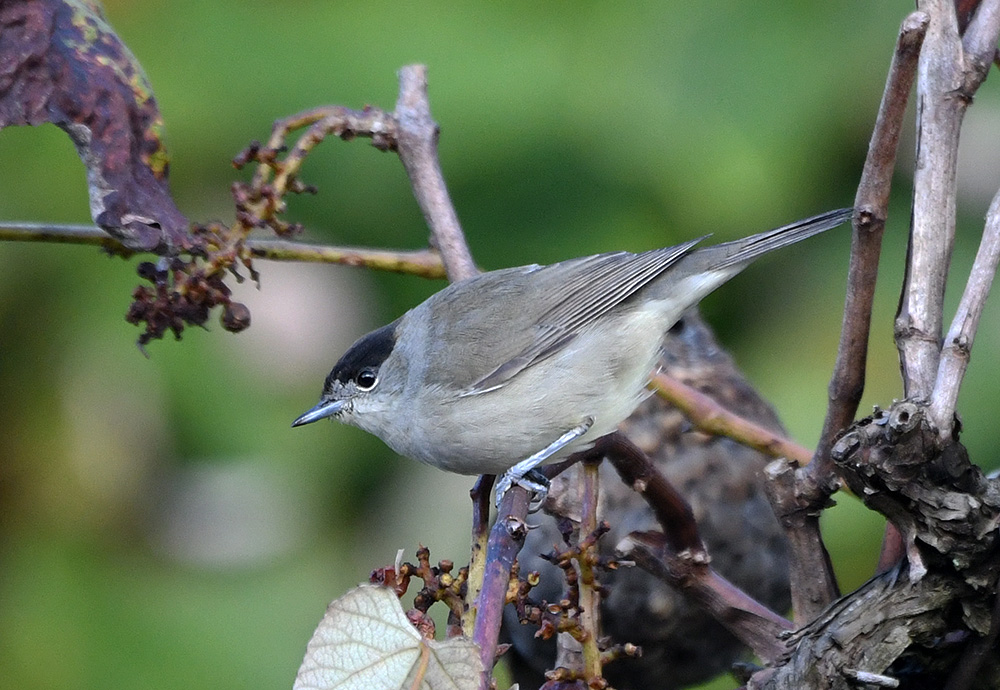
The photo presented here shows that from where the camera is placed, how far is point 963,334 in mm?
1319

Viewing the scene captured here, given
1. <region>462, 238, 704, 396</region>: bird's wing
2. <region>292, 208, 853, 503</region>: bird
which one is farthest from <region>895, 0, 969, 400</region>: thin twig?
<region>462, 238, 704, 396</region>: bird's wing

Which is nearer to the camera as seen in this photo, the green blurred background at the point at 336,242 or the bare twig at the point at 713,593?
the bare twig at the point at 713,593

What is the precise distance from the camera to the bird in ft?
7.82

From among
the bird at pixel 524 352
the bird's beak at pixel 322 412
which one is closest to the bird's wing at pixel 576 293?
the bird at pixel 524 352

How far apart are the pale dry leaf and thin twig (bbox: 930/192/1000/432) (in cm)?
56

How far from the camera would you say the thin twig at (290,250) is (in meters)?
1.83

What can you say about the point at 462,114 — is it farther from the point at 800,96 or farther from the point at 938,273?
the point at 938,273

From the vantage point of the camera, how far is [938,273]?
1426 millimetres

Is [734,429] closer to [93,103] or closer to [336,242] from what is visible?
[93,103]

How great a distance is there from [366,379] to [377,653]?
148 cm

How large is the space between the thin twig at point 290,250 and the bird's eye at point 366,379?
0.51 meters

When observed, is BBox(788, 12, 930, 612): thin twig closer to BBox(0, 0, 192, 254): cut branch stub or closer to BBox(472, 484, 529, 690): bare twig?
BBox(472, 484, 529, 690): bare twig

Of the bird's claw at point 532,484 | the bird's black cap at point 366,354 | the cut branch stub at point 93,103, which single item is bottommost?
the bird's claw at point 532,484

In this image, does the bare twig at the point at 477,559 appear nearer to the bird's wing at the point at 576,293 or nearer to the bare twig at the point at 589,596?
the bare twig at the point at 589,596
